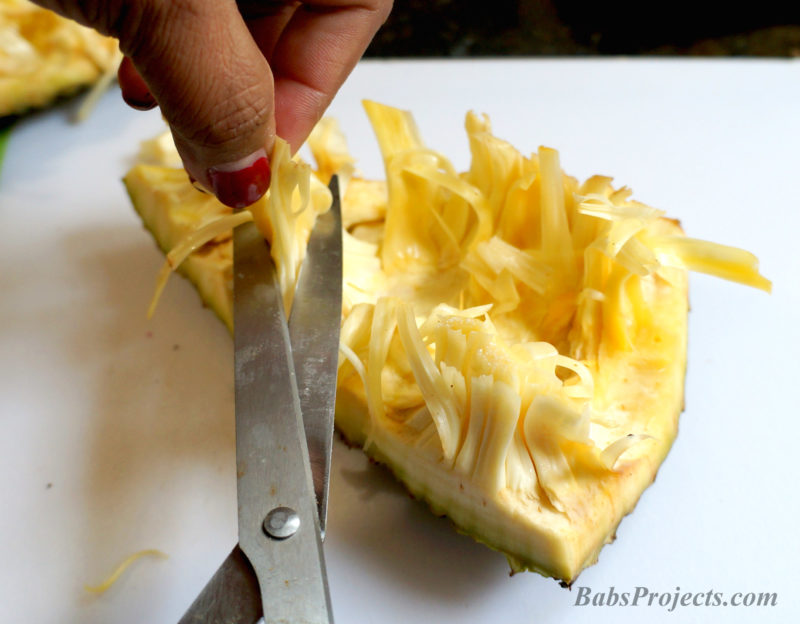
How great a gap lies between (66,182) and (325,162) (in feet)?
2.22

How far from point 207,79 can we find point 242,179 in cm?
20

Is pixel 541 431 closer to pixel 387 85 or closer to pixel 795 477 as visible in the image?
pixel 795 477

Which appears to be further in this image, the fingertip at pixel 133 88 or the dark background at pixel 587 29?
the dark background at pixel 587 29

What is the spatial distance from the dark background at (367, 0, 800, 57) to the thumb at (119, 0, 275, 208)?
154cm

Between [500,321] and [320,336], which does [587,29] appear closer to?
[500,321]

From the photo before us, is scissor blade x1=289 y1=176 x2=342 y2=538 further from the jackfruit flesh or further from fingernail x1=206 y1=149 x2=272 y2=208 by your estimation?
fingernail x1=206 y1=149 x2=272 y2=208

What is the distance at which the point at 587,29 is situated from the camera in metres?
2.59

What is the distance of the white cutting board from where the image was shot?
1094mm

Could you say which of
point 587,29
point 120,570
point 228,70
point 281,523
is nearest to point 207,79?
point 228,70

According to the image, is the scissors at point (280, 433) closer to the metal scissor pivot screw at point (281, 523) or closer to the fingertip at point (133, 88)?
the metal scissor pivot screw at point (281, 523)

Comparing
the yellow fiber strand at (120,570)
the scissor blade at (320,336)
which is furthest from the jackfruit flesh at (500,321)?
the yellow fiber strand at (120,570)

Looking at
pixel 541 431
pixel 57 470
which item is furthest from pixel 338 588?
pixel 57 470

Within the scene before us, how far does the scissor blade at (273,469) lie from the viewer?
33.7 inches

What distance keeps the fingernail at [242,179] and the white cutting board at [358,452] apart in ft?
1.22
